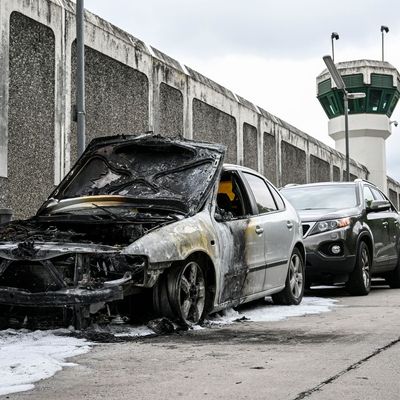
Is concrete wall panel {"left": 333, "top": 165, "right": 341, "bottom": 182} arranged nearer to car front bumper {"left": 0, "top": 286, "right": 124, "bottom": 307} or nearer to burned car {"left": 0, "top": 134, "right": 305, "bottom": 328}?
burned car {"left": 0, "top": 134, "right": 305, "bottom": 328}

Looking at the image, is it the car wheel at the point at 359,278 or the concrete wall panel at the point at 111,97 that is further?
the concrete wall panel at the point at 111,97

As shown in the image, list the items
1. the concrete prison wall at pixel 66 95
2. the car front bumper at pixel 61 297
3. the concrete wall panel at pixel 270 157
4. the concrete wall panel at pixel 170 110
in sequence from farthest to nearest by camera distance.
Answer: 1. the concrete wall panel at pixel 270 157
2. the concrete wall panel at pixel 170 110
3. the concrete prison wall at pixel 66 95
4. the car front bumper at pixel 61 297

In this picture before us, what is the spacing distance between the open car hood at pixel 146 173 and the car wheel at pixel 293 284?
1962mm

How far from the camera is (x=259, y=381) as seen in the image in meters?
4.66

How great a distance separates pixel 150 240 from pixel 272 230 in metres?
2.54

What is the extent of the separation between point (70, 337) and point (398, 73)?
50.7 meters

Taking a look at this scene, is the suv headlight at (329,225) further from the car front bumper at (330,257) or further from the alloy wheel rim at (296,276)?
the alloy wheel rim at (296,276)

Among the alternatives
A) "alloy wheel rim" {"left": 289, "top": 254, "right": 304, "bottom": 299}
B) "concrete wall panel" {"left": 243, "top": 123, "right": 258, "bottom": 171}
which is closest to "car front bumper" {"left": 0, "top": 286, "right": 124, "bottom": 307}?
"alloy wheel rim" {"left": 289, "top": 254, "right": 304, "bottom": 299}

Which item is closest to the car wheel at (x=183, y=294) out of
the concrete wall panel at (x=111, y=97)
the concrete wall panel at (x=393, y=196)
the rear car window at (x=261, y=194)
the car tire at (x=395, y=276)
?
the rear car window at (x=261, y=194)

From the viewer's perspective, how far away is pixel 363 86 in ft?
170

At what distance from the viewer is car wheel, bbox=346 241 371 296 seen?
437 inches

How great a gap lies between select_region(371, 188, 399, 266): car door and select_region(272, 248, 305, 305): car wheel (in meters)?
3.13

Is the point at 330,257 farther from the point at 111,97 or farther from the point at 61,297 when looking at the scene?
the point at 111,97

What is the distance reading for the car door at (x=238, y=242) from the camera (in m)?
7.62
